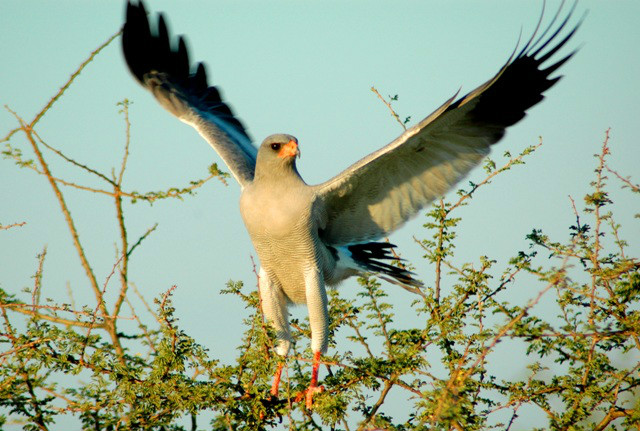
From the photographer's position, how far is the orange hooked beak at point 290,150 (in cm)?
557

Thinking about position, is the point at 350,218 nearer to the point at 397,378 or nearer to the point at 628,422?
the point at 397,378

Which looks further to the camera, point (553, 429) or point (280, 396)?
point (280, 396)

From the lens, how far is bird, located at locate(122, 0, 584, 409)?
5.58 metres

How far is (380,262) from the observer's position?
627 cm

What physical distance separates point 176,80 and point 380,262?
3192 millimetres

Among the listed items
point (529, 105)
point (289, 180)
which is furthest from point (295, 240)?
point (529, 105)

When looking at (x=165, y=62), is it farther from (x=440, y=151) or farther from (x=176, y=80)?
(x=440, y=151)

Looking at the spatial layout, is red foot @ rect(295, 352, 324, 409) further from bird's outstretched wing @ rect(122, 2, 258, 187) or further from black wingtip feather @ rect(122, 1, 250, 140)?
black wingtip feather @ rect(122, 1, 250, 140)

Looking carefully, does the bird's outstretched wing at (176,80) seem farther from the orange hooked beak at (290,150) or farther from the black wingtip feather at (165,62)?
the orange hooked beak at (290,150)

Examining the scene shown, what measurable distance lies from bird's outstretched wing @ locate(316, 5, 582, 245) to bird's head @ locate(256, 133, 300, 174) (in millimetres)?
338

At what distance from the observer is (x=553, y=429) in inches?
177

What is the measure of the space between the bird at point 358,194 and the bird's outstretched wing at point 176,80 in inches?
47.1

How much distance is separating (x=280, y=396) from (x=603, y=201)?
2767mm

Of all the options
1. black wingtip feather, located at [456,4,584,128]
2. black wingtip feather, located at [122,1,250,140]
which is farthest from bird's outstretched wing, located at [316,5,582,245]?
black wingtip feather, located at [122,1,250,140]
